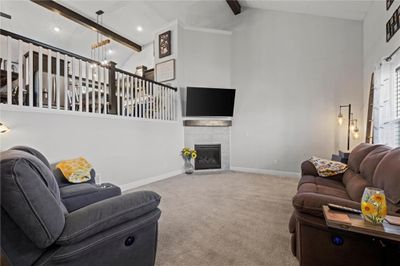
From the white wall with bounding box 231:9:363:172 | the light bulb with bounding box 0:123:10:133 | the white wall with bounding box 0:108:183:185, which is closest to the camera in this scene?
the light bulb with bounding box 0:123:10:133

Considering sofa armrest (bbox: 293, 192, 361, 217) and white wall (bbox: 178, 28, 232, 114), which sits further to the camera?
white wall (bbox: 178, 28, 232, 114)

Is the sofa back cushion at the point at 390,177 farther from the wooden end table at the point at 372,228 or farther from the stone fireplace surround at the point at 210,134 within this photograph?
the stone fireplace surround at the point at 210,134

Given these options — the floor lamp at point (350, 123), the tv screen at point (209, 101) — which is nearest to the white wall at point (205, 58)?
the tv screen at point (209, 101)

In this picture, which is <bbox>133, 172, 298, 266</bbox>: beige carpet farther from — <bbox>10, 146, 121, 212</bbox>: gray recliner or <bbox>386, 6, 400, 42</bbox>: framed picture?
<bbox>386, 6, 400, 42</bbox>: framed picture

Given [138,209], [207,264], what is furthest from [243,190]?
[138,209]

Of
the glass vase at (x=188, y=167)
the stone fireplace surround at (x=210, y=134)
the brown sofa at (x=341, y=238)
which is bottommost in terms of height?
the glass vase at (x=188, y=167)

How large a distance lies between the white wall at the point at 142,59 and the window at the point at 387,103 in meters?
7.32

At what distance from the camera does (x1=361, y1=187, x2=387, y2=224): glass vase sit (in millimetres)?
1095

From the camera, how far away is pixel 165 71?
5.50 metres

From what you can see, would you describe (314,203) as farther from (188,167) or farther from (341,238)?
(188,167)

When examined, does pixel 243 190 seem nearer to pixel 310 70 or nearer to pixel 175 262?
pixel 175 262

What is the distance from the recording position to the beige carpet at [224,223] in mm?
1759

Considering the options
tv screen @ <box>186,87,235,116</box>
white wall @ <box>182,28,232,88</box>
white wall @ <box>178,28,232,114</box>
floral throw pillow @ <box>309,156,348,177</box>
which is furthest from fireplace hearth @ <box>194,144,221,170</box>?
floral throw pillow @ <box>309,156,348,177</box>

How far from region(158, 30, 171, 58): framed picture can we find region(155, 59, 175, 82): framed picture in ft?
0.86
